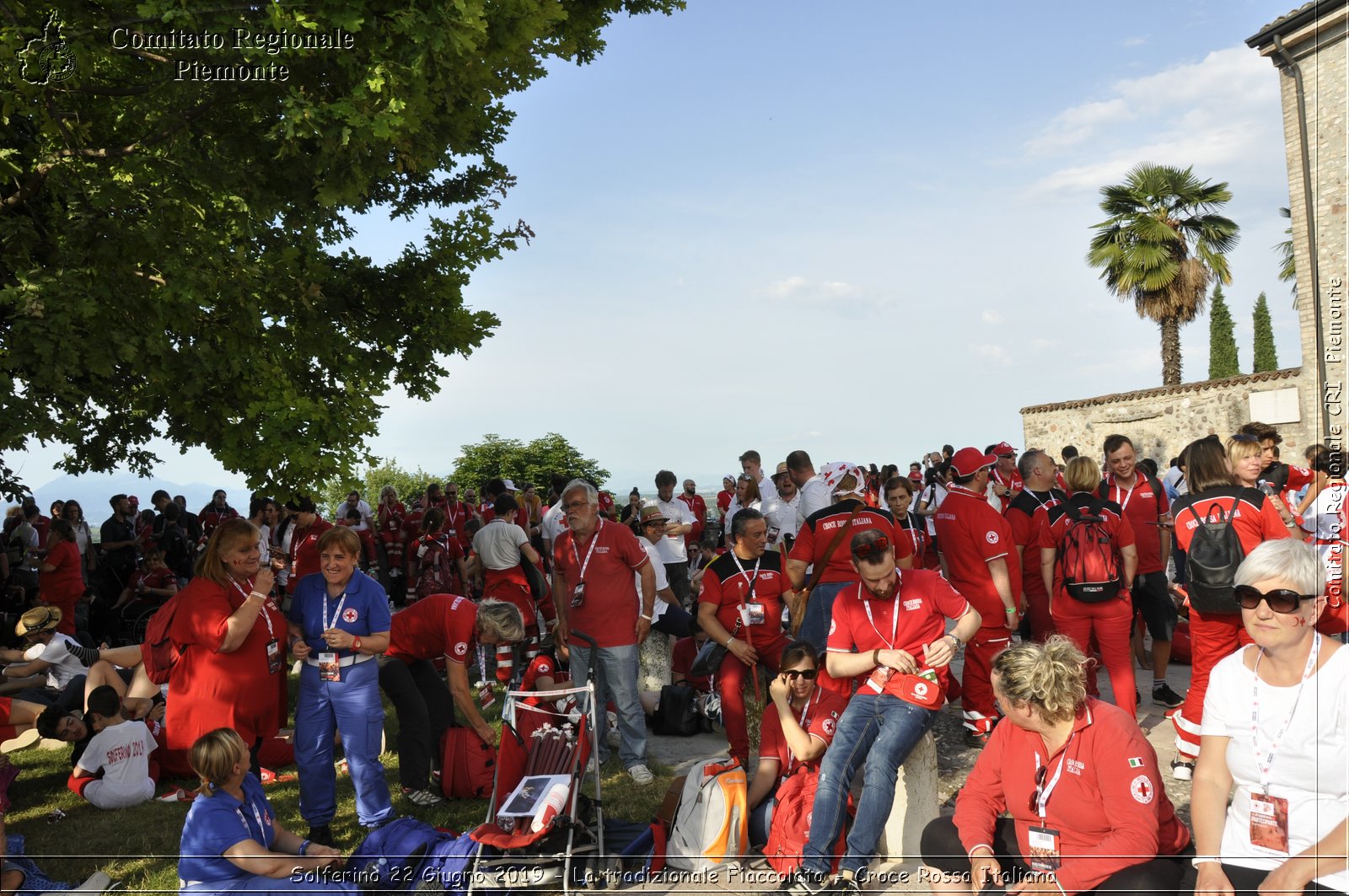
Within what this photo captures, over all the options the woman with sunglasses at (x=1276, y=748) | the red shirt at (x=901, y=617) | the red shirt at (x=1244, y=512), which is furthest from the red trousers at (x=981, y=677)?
the woman with sunglasses at (x=1276, y=748)

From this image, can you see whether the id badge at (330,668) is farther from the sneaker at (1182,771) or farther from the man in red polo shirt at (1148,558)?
the man in red polo shirt at (1148,558)

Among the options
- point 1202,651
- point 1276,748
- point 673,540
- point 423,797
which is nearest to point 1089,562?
point 1202,651

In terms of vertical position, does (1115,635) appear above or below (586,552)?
below

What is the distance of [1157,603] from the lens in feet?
24.0

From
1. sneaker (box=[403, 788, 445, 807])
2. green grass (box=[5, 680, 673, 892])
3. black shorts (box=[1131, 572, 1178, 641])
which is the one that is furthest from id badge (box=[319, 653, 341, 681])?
black shorts (box=[1131, 572, 1178, 641])

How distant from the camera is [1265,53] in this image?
60.5ft

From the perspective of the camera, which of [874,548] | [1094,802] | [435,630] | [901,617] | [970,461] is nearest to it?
[1094,802]

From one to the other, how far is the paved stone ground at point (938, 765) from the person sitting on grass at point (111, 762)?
11.7 ft

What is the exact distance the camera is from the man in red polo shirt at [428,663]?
5543 mm

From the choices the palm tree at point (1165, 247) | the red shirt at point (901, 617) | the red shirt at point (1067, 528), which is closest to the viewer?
the red shirt at point (901, 617)

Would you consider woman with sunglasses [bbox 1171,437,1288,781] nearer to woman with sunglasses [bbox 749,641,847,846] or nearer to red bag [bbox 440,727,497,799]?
woman with sunglasses [bbox 749,641,847,846]

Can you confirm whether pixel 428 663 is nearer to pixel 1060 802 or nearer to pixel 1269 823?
pixel 1060 802

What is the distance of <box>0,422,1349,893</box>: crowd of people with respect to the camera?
3.25 m

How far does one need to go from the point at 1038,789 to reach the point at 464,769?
3707mm
